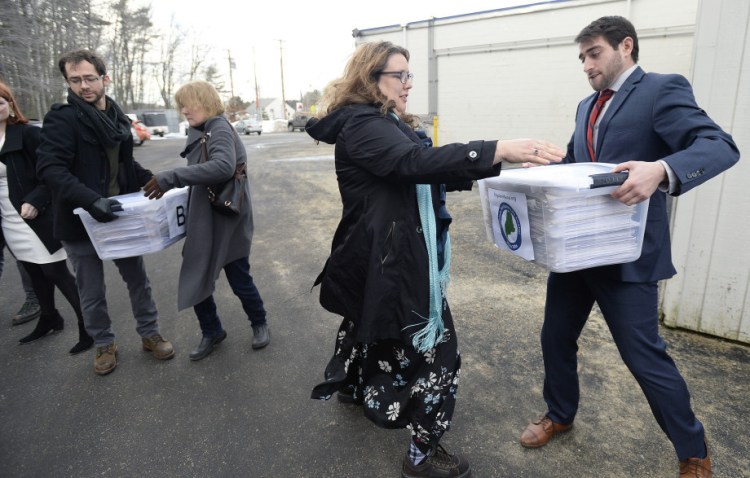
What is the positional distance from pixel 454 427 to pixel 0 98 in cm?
365

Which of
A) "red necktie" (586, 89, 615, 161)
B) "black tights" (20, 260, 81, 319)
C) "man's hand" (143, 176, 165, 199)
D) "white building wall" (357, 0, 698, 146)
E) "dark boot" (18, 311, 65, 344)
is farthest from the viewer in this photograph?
"white building wall" (357, 0, 698, 146)

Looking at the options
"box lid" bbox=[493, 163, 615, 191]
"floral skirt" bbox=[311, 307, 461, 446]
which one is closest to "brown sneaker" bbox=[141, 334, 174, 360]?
"floral skirt" bbox=[311, 307, 461, 446]

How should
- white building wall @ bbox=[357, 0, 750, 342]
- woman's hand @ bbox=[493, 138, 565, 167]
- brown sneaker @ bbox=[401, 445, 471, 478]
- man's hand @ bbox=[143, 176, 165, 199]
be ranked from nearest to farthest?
woman's hand @ bbox=[493, 138, 565, 167] < brown sneaker @ bbox=[401, 445, 471, 478] < man's hand @ bbox=[143, 176, 165, 199] < white building wall @ bbox=[357, 0, 750, 342]

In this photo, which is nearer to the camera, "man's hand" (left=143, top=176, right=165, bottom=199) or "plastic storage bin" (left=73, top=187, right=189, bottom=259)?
"man's hand" (left=143, top=176, right=165, bottom=199)

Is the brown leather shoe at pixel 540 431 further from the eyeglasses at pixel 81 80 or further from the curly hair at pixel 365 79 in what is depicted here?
the eyeglasses at pixel 81 80

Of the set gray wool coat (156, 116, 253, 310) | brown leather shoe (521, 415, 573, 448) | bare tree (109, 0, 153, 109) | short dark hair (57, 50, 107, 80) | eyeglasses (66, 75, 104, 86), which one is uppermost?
bare tree (109, 0, 153, 109)

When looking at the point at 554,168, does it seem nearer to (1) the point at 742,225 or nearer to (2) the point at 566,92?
(1) the point at 742,225

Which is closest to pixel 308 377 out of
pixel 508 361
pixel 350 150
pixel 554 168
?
pixel 508 361

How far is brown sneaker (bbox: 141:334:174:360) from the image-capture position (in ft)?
11.1

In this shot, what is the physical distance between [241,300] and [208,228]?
635 millimetres

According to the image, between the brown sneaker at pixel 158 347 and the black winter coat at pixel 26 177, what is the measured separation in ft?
3.37

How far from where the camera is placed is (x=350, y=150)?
1.84 m

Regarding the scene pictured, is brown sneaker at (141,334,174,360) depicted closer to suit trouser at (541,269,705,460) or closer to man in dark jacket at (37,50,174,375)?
man in dark jacket at (37,50,174,375)

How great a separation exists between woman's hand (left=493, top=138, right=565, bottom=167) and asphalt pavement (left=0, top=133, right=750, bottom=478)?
153 cm
